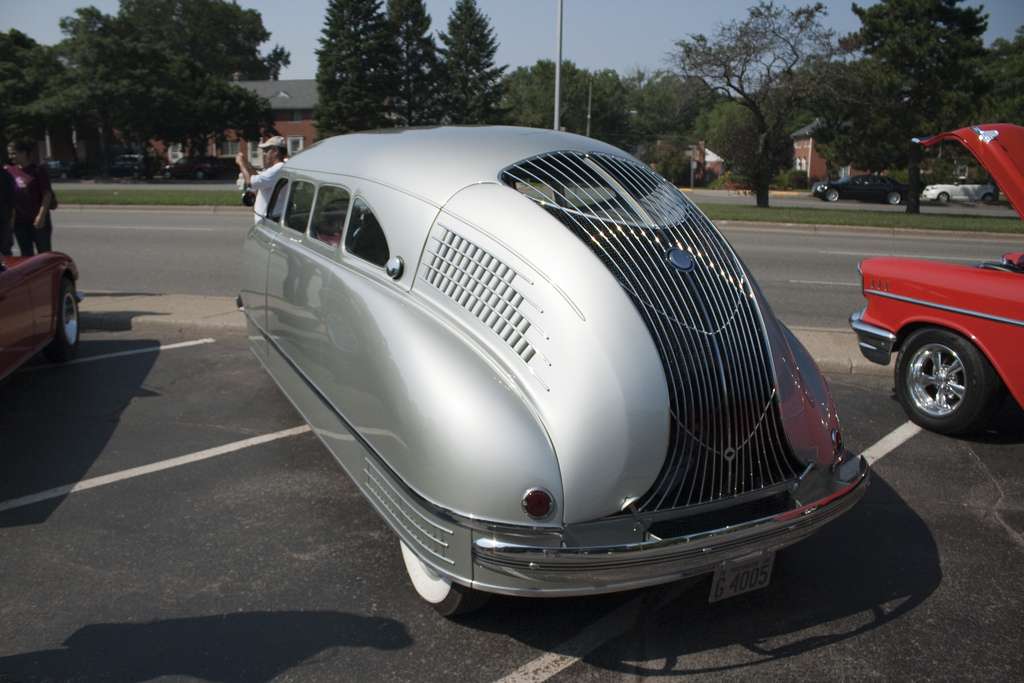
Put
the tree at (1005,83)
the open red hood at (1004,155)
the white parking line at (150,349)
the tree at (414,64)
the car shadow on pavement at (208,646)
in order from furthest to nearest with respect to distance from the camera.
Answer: the tree at (414,64), the tree at (1005,83), the white parking line at (150,349), the open red hood at (1004,155), the car shadow on pavement at (208,646)

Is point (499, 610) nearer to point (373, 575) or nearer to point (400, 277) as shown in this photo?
point (373, 575)

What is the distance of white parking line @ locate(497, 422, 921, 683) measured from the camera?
9.00 feet

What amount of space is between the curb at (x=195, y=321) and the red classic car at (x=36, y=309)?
91 centimetres

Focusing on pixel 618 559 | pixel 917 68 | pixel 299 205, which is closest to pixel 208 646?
pixel 618 559

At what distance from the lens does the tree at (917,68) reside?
87.4 feet

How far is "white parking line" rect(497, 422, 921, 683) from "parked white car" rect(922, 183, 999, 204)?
44135 mm

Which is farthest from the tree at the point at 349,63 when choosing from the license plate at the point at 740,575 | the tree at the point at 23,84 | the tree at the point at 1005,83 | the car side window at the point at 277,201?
the license plate at the point at 740,575

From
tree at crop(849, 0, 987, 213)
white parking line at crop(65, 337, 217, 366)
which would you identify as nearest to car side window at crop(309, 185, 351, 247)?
white parking line at crop(65, 337, 217, 366)

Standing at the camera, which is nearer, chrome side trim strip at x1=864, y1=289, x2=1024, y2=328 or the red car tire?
chrome side trim strip at x1=864, y1=289, x2=1024, y2=328

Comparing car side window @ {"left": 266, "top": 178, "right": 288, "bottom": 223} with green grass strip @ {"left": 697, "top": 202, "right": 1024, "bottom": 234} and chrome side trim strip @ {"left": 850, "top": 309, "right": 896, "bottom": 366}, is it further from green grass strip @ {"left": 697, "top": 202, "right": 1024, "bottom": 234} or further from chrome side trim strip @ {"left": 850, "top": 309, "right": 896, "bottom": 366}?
green grass strip @ {"left": 697, "top": 202, "right": 1024, "bottom": 234}

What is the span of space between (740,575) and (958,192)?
150 ft

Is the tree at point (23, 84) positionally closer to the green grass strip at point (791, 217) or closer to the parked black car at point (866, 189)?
the green grass strip at point (791, 217)

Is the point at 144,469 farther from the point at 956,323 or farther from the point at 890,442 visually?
the point at 956,323

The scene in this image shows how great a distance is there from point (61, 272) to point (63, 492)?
114 inches
